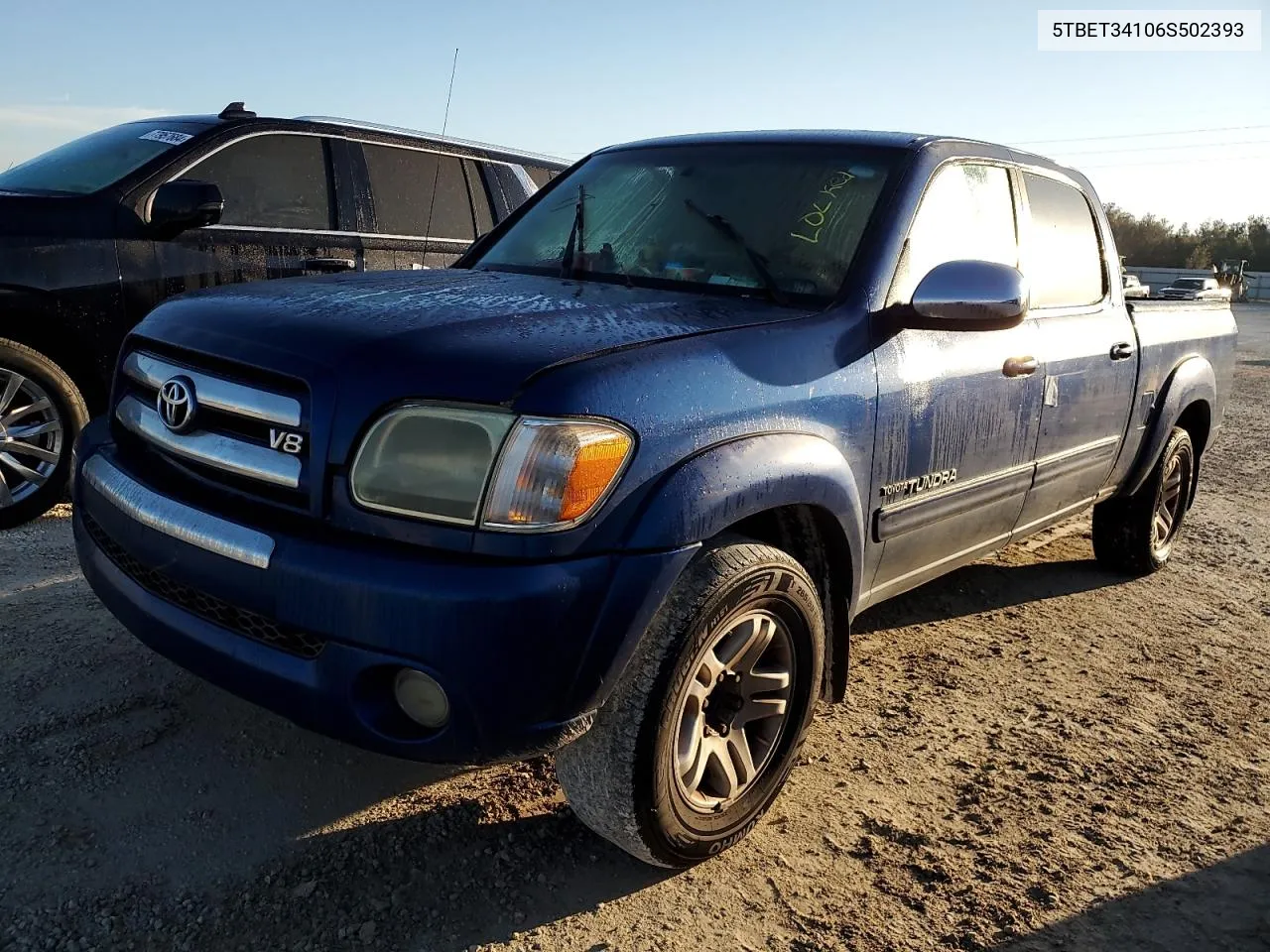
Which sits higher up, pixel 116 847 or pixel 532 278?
pixel 532 278

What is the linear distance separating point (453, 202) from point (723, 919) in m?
4.45

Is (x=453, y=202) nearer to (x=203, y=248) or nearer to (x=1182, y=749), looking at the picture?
(x=203, y=248)

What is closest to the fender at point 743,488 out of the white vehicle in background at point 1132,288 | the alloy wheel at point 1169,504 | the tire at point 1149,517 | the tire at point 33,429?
the white vehicle in background at point 1132,288

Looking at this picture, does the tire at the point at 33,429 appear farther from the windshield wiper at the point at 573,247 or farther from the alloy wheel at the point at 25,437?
the windshield wiper at the point at 573,247

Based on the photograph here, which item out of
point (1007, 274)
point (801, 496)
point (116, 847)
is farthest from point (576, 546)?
point (1007, 274)

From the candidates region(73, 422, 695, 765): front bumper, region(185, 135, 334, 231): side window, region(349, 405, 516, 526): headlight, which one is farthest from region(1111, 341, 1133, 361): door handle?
region(185, 135, 334, 231): side window

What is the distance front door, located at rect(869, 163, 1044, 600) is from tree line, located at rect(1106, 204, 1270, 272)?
6743 cm

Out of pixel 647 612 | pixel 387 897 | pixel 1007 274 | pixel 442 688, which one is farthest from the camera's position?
pixel 1007 274

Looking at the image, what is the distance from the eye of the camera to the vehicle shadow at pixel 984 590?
405 cm

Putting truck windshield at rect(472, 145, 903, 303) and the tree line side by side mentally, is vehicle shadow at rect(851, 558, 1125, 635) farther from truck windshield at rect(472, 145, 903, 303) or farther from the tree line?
the tree line

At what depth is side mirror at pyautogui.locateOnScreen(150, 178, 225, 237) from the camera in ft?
13.9

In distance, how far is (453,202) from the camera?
5.61 metres

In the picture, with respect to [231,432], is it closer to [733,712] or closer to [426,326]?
[426,326]

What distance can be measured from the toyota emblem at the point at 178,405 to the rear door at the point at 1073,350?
2.59 metres
